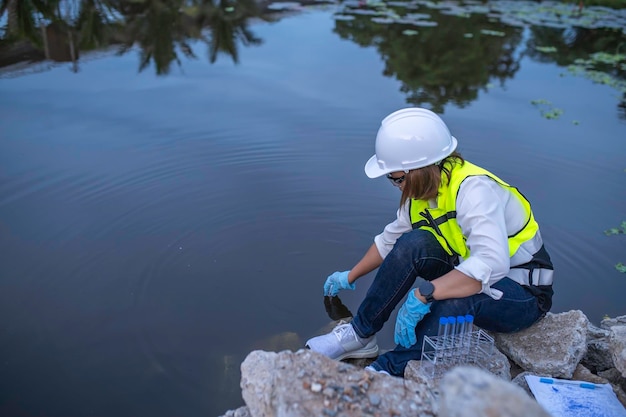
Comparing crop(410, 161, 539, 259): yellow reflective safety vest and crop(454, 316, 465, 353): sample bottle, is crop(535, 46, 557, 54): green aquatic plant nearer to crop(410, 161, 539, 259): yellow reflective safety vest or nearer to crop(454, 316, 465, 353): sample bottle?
crop(410, 161, 539, 259): yellow reflective safety vest

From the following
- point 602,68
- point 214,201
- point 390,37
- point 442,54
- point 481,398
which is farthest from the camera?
point 390,37

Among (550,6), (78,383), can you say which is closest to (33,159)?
(78,383)

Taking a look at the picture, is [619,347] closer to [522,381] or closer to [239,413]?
[522,381]

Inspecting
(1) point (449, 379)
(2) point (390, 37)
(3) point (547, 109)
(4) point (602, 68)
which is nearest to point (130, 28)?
(2) point (390, 37)

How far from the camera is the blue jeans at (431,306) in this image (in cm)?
263

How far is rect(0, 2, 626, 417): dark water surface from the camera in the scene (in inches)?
119

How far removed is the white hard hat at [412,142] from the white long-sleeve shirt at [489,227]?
23 centimetres

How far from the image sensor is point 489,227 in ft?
8.05

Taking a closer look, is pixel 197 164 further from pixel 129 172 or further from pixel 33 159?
pixel 33 159

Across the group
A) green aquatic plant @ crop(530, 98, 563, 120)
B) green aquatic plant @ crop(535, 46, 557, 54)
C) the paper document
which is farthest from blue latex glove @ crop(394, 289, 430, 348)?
green aquatic plant @ crop(535, 46, 557, 54)

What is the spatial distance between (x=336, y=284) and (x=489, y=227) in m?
1.14

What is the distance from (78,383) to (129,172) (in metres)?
2.21

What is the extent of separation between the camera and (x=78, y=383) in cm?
281

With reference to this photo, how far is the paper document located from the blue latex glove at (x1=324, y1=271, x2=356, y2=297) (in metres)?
1.09
